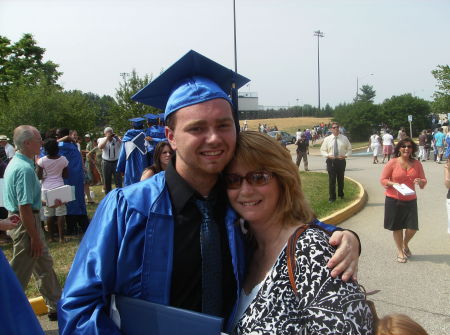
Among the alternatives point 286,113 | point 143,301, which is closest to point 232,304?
point 143,301

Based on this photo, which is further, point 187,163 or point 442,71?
point 442,71

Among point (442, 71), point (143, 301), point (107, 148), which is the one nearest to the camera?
point (143, 301)

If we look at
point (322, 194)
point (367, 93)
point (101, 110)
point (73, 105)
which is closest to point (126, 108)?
point (73, 105)

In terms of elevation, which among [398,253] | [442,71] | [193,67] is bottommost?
[398,253]

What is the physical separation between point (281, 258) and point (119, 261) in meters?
0.64

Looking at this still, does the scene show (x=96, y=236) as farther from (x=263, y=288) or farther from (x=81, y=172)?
(x=81, y=172)

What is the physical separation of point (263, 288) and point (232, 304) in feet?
0.74

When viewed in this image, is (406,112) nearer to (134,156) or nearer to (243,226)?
(134,156)

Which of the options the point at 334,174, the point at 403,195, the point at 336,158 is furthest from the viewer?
the point at 336,158

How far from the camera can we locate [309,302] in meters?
1.43

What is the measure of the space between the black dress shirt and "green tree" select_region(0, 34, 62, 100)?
21719mm

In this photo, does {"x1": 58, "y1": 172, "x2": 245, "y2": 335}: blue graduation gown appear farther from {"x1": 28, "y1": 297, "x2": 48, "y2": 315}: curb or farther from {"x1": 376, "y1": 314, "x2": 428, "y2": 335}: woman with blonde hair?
{"x1": 28, "y1": 297, "x2": 48, "y2": 315}: curb

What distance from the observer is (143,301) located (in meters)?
1.50

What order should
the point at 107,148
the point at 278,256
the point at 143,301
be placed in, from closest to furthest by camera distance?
the point at 143,301 → the point at 278,256 → the point at 107,148
